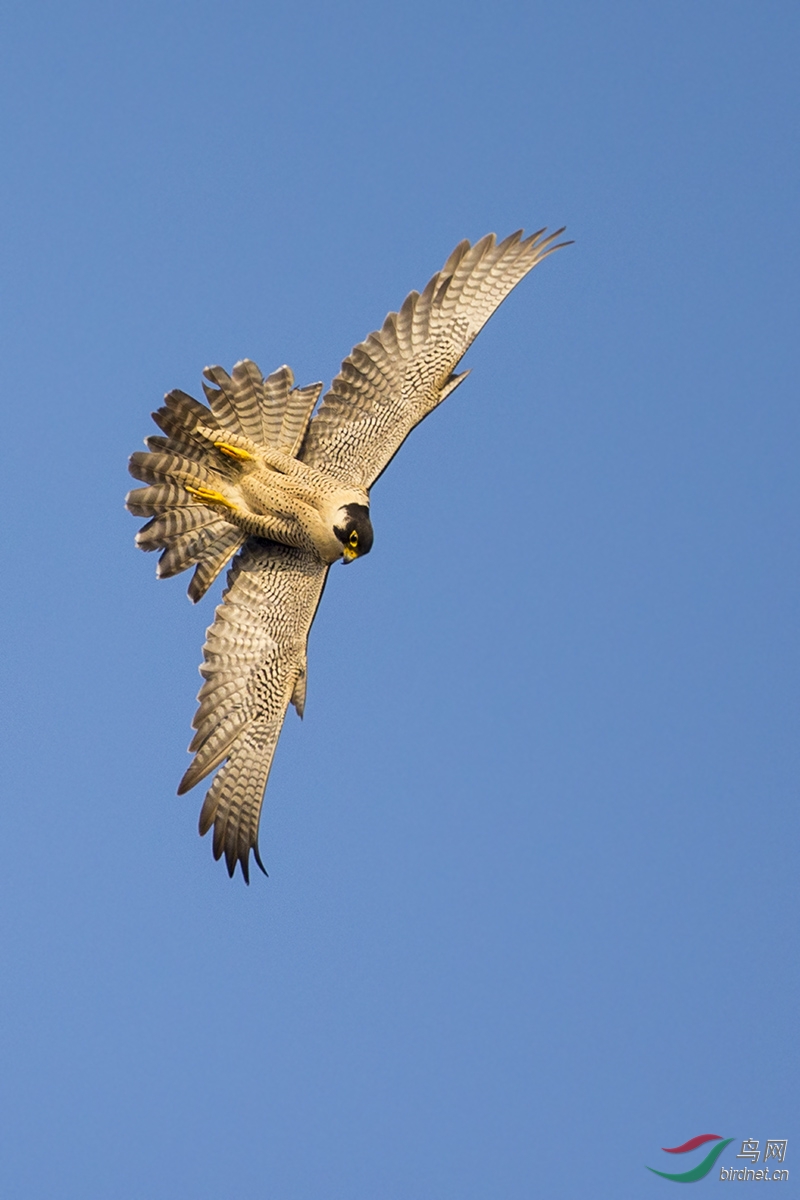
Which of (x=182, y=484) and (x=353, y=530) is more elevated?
(x=182, y=484)

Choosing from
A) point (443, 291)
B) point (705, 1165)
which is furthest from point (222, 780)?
point (705, 1165)

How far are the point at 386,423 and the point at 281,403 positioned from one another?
0.89 m

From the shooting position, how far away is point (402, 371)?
17094mm

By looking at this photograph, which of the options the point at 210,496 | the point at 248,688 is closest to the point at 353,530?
the point at 210,496

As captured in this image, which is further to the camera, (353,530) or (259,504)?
(259,504)

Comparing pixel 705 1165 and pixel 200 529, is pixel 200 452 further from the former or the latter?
pixel 705 1165

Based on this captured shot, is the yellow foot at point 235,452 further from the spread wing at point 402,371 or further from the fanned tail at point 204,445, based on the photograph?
the spread wing at point 402,371

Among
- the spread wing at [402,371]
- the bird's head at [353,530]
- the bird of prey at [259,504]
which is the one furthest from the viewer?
the spread wing at [402,371]

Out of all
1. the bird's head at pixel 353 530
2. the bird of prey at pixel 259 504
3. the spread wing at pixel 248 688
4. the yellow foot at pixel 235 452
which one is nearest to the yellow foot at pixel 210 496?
the bird of prey at pixel 259 504

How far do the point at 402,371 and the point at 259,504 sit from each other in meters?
1.67

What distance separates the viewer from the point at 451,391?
17156 millimetres

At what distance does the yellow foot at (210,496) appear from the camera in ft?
54.9

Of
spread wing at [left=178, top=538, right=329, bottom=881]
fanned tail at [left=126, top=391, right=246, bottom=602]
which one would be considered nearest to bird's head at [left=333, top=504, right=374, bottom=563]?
spread wing at [left=178, top=538, right=329, bottom=881]

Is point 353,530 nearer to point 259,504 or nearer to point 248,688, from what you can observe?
point 259,504
